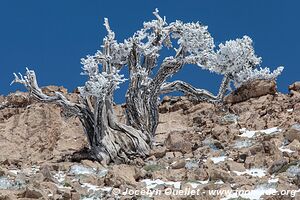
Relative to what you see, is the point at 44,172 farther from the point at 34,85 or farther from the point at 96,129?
the point at 34,85

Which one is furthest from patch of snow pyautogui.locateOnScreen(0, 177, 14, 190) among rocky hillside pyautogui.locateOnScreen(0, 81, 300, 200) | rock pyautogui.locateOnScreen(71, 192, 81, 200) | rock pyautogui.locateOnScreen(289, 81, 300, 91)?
rock pyautogui.locateOnScreen(289, 81, 300, 91)

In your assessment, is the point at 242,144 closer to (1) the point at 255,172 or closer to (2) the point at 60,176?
(1) the point at 255,172

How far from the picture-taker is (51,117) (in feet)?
86.7

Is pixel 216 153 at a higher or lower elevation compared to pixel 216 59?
lower

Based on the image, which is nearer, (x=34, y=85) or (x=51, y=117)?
(x=34, y=85)

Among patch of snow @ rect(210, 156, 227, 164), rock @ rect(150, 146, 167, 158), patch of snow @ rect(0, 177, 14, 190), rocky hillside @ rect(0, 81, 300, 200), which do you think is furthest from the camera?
rock @ rect(150, 146, 167, 158)

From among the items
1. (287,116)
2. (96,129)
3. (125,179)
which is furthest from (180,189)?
(287,116)

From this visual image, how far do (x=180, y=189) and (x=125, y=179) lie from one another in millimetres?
1778

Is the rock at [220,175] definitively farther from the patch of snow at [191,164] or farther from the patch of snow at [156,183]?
the patch of snow at [191,164]

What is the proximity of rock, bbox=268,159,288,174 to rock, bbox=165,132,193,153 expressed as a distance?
196 inches

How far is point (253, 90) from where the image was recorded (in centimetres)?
2700

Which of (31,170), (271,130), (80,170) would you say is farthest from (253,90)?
(31,170)

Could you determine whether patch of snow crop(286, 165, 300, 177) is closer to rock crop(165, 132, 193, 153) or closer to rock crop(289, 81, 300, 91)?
rock crop(165, 132, 193, 153)

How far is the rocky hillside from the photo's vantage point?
1445 cm
